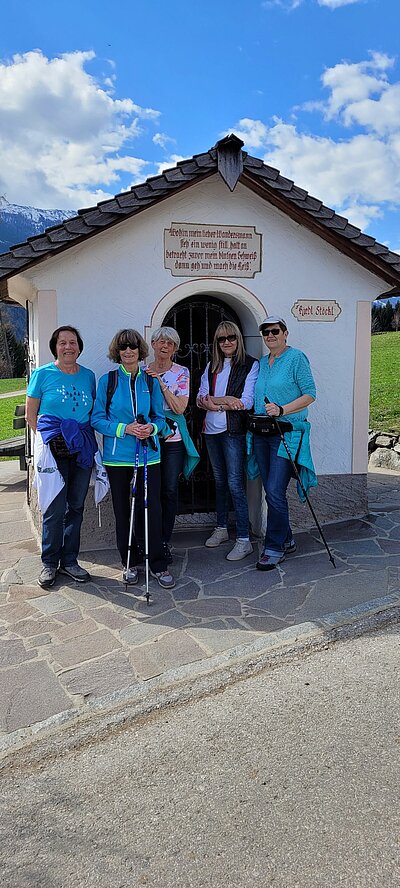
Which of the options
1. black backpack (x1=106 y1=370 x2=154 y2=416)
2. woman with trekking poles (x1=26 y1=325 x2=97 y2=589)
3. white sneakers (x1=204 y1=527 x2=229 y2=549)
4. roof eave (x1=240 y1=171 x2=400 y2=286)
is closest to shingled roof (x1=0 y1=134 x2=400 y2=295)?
roof eave (x1=240 y1=171 x2=400 y2=286)

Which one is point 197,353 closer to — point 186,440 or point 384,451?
point 186,440

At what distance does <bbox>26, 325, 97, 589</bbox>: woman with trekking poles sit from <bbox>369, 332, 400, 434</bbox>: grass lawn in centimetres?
665

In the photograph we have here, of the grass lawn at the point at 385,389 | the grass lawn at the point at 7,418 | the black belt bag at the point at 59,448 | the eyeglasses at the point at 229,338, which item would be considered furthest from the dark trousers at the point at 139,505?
the grass lawn at the point at 7,418

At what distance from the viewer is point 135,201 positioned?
226 inches

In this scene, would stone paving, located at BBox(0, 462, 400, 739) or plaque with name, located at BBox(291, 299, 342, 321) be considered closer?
Result: stone paving, located at BBox(0, 462, 400, 739)

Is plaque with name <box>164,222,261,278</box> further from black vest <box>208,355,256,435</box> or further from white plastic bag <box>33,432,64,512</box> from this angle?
white plastic bag <box>33,432,64,512</box>

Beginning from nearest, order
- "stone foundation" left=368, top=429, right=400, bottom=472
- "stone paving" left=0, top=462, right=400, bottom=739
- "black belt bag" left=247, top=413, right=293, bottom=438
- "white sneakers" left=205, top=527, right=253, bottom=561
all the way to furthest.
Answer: "stone paving" left=0, top=462, right=400, bottom=739 < "black belt bag" left=247, top=413, right=293, bottom=438 < "white sneakers" left=205, top=527, right=253, bottom=561 < "stone foundation" left=368, top=429, right=400, bottom=472

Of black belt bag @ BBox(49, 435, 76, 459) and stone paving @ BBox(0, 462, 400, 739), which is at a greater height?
black belt bag @ BBox(49, 435, 76, 459)

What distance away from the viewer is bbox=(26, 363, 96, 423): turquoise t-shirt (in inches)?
206

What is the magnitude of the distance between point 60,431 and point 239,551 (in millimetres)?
1957

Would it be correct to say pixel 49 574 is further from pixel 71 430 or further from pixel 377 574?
pixel 377 574

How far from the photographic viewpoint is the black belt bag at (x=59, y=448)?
5227 millimetres

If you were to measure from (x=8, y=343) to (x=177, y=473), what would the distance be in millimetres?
43193

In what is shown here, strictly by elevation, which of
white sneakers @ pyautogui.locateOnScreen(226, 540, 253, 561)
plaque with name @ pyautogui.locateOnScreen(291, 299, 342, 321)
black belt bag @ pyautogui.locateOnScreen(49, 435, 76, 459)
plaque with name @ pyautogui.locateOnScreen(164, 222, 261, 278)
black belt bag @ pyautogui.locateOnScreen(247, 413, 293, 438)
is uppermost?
plaque with name @ pyautogui.locateOnScreen(164, 222, 261, 278)
